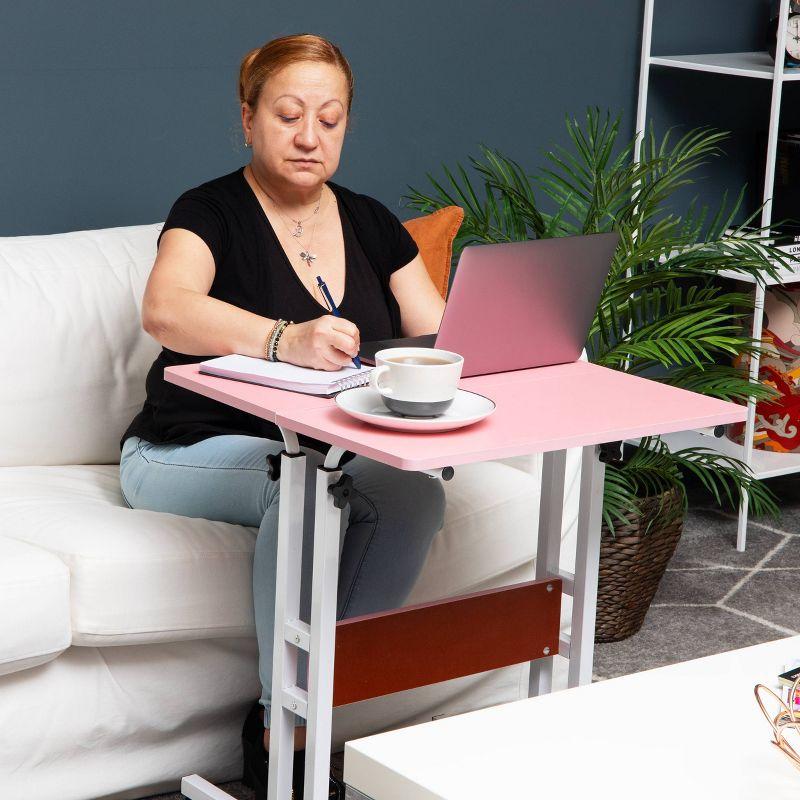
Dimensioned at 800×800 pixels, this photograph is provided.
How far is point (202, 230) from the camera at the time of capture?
200 centimetres

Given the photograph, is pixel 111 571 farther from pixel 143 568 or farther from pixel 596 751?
pixel 596 751

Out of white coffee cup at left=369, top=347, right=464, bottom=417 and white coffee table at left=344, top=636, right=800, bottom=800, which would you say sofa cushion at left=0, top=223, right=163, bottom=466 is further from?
white coffee table at left=344, top=636, right=800, bottom=800

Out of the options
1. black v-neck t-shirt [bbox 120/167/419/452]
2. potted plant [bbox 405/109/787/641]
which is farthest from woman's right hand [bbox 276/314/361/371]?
potted plant [bbox 405/109/787/641]

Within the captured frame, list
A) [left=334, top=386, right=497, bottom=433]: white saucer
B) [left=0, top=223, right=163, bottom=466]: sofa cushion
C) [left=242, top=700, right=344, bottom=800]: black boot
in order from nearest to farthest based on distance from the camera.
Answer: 1. [left=334, top=386, right=497, bottom=433]: white saucer
2. [left=242, top=700, right=344, bottom=800]: black boot
3. [left=0, top=223, right=163, bottom=466]: sofa cushion

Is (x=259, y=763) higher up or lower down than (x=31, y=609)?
lower down

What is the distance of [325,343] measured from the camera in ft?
5.51

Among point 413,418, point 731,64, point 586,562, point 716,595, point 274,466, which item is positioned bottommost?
point 716,595

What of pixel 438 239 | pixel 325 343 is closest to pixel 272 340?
pixel 325 343

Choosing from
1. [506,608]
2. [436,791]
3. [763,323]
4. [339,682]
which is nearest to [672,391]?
[506,608]

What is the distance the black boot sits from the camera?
192 centimetres

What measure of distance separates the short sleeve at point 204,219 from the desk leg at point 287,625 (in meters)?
0.45

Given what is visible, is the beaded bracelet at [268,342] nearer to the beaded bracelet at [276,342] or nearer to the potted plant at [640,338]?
the beaded bracelet at [276,342]

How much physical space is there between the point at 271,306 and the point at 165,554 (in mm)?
410

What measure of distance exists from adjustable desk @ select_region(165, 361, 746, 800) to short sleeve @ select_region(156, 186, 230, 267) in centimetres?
33
